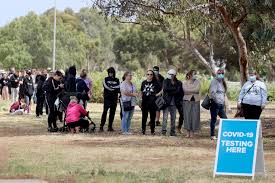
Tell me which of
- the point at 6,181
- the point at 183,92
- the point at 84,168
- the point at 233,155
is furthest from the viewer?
→ the point at 183,92

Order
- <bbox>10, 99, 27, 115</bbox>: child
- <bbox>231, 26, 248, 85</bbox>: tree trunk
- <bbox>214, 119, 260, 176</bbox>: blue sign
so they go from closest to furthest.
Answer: <bbox>214, 119, 260, 176</bbox>: blue sign
<bbox>231, 26, 248, 85</bbox>: tree trunk
<bbox>10, 99, 27, 115</bbox>: child

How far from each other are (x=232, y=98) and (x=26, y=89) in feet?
80.2

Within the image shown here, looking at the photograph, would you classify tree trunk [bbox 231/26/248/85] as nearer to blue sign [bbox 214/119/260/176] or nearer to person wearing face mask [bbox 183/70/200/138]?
person wearing face mask [bbox 183/70/200/138]

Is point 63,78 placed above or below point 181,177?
above

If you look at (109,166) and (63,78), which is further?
(63,78)

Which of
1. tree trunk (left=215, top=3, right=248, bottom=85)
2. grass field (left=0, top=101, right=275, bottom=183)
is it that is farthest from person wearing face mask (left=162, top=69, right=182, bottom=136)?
tree trunk (left=215, top=3, right=248, bottom=85)

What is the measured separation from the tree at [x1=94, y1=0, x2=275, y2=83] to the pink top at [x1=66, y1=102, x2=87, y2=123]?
518 centimetres

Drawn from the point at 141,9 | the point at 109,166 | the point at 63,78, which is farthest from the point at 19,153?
the point at 141,9

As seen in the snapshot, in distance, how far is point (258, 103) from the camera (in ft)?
57.7

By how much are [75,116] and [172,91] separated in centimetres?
277

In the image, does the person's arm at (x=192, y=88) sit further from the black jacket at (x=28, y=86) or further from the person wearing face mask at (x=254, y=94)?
the black jacket at (x=28, y=86)

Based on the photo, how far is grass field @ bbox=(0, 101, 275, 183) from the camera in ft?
40.3

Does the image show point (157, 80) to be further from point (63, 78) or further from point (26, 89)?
point (26, 89)

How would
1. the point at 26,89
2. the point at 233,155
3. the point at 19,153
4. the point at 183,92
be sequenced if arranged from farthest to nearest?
the point at 26,89
the point at 183,92
the point at 19,153
the point at 233,155
